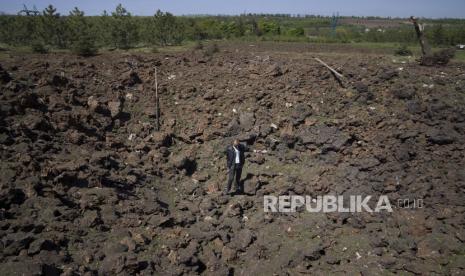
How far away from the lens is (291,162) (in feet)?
34.7

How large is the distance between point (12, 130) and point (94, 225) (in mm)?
3395

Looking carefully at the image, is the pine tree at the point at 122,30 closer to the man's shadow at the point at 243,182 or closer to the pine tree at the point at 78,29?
the pine tree at the point at 78,29

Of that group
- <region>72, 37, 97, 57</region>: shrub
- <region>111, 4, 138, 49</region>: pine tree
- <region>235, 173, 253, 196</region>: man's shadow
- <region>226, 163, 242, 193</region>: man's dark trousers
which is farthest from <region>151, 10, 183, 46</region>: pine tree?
<region>226, 163, 242, 193</region>: man's dark trousers

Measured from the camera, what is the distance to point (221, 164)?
1068cm

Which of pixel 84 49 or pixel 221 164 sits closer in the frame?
pixel 221 164

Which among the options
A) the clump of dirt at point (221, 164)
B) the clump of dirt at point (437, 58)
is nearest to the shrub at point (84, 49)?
the clump of dirt at point (221, 164)

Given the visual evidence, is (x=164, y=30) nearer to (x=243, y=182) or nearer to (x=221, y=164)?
(x=221, y=164)

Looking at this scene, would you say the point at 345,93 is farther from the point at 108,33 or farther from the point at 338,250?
the point at 108,33

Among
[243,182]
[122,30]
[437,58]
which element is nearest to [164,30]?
[122,30]

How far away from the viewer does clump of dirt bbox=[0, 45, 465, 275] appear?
706 cm

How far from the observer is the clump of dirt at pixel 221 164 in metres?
7.06

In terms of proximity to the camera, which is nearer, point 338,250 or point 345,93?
point 338,250

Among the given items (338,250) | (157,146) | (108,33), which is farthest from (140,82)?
(108,33)

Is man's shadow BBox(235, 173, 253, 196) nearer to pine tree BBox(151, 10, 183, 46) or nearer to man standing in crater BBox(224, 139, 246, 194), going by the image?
man standing in crater BBox(224, 139, 246, 194)
